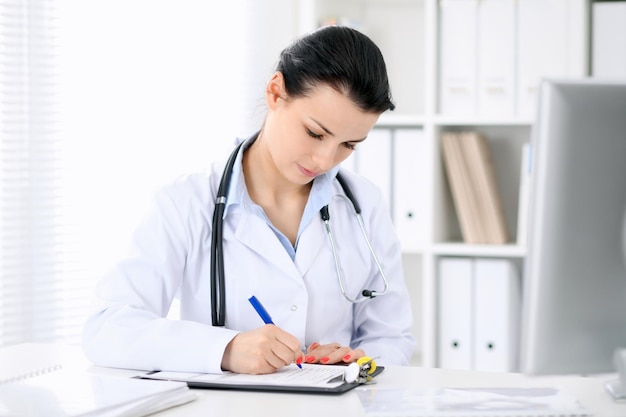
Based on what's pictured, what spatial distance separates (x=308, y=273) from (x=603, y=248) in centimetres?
82

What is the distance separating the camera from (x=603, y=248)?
1065 mm

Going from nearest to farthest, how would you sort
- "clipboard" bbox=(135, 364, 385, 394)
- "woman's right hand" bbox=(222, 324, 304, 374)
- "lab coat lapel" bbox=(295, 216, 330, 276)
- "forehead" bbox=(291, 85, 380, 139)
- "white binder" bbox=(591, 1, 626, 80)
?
1. "clipboard" bbox=(135, 364, 385, 394)
2. "woman's right hand" bbox=(222, 324, 304, 374)
3. "forehead" bbox=(291, 85, 380, 139)
4. "lab coat lapel" bbox=(295, 216, 330, 276)
5. "white binder" bbox=(591, 1, 626, 80)

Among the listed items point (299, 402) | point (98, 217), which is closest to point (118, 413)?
point (299, 402)

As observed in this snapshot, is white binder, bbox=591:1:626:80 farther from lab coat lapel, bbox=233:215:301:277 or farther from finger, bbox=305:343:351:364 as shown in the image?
finger, bbox=305:343:351:364

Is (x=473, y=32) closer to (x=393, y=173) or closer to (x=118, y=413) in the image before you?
(x=393, y=173)

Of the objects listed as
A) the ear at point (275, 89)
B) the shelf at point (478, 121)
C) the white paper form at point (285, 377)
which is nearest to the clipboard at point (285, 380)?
the white paper form at point (285, 377)

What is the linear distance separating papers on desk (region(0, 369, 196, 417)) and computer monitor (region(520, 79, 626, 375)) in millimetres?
533

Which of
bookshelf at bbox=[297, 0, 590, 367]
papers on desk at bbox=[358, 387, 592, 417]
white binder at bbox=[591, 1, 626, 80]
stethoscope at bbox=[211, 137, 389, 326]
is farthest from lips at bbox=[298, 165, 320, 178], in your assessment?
white binder at bbox=[591, 1, 626, 80]

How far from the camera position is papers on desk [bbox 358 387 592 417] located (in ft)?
3.89

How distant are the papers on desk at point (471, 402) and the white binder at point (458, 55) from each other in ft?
5.13

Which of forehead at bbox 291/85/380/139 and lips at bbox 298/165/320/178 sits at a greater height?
forehead at bbox 291/85/380/139

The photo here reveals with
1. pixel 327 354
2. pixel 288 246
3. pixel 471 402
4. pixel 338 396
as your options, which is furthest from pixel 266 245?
pixel 471 402

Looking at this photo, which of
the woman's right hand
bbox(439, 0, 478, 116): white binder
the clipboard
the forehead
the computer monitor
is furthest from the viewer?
bbox(439, 0, 478, 116): white binder

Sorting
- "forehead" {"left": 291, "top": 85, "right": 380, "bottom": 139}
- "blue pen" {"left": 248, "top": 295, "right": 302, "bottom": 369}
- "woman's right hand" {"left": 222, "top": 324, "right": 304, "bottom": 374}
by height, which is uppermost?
"forehead" {"left": 291, "top": 85, "right": 380, "bottom": 139}
